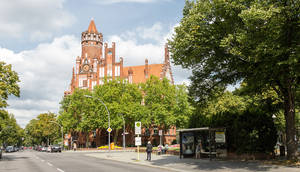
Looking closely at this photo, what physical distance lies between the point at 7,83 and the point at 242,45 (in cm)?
2534

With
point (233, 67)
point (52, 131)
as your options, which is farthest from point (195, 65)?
point (52, 131)

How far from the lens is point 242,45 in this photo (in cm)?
1479

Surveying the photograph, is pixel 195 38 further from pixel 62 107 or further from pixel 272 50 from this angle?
pixel 62 107

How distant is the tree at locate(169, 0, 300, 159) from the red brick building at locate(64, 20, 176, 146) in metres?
42.3

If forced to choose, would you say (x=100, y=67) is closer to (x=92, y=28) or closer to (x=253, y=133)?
(x=92, y=28)

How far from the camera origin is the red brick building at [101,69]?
210ft

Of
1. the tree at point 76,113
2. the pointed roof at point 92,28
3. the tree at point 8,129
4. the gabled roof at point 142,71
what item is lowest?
the tree at point 8,129

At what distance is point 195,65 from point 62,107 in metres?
57.9

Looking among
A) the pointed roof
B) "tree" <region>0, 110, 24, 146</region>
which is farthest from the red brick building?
"tree" <region>0, 110, 24, 146</region>

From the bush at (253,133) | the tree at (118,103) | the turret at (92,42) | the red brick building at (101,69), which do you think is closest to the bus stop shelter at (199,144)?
the bush at (253,133)

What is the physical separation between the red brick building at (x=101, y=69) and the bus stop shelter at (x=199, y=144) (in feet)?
120

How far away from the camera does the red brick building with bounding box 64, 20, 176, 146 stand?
63906 millimetres

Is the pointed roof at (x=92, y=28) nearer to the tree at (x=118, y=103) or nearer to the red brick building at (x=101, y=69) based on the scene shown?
the red brick building at (x=101, y=69)

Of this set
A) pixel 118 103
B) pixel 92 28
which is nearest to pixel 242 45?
pixel 118 103
